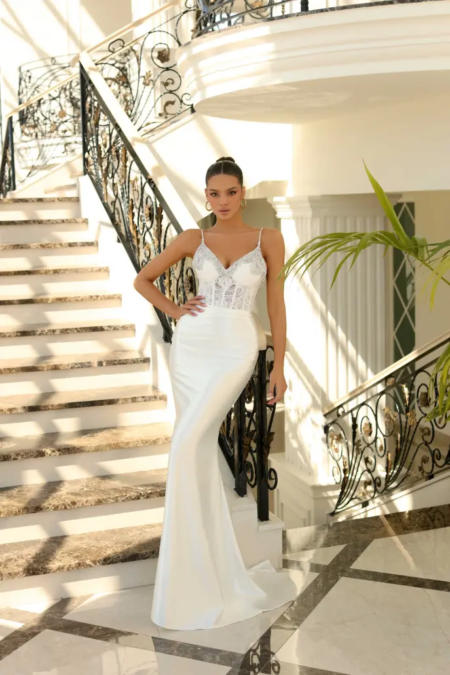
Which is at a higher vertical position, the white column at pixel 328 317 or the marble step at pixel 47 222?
the marble step at pixel 47 222

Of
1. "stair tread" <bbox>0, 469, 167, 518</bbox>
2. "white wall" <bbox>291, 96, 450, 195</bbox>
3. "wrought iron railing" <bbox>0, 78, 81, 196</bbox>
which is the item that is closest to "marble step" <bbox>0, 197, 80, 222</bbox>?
"white wall" <bbox>291, 96, 450, 195</bbox>

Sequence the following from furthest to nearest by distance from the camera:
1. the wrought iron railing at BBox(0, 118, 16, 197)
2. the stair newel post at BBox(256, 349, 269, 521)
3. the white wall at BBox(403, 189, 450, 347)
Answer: the white wall at BBox(403, 189, 450, 347), the wrought iron railing at BBox(0, 118, 16, 197), the stair newel post at BBox(256, 349, 269, 521)

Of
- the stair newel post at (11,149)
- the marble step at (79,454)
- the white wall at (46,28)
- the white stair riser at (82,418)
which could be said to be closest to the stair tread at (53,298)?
the white stair riser at (82,418)

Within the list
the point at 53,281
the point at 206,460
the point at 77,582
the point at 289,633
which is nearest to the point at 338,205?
the point at 53,281

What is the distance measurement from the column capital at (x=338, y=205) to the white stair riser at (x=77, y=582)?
378 cm

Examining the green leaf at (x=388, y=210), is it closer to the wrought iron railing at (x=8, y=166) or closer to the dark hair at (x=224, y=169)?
the dark hair at (x=224, y=169)

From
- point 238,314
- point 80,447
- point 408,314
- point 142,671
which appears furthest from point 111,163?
point 408,314

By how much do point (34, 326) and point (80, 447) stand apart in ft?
4.66

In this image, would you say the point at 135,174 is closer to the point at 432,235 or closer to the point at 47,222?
the point at 47,222

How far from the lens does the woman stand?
358 centimetres

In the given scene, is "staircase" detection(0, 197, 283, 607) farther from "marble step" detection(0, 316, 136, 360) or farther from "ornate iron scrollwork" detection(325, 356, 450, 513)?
"ornate iron scrollwork" detection(325, 356, 450, 513)

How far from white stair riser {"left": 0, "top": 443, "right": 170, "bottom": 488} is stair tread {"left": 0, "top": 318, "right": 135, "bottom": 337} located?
44.8 inches

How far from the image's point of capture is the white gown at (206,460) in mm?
3580

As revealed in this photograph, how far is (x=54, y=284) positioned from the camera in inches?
237
